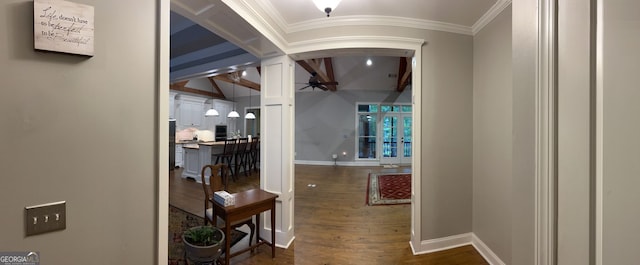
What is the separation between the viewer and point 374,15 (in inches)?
96.5

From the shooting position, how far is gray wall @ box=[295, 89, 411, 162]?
846 centimetres

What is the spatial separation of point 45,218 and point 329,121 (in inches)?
313

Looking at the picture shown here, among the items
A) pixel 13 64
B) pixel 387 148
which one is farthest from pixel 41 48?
pixel 387 148

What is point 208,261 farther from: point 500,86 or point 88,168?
point 500,86

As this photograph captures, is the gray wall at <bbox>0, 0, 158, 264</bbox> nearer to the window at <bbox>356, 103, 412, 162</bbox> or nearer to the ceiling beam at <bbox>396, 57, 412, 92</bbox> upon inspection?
the ceiling beam at <bbox>396, 57, 412, 92</bbox>

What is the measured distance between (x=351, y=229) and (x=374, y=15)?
2.65m

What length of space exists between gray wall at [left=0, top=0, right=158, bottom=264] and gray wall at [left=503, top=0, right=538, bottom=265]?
1511mm

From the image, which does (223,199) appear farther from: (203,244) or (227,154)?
(227,154)

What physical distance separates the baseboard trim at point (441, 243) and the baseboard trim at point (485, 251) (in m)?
0.06

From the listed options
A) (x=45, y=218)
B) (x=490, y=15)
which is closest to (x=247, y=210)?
(x=45, y=218)

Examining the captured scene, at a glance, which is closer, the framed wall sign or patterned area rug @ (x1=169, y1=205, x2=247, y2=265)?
the framed wall sign

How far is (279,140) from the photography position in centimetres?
264

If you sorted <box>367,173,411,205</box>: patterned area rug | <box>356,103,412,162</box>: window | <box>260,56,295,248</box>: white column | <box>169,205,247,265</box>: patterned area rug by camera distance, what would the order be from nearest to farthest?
<box>169,205,247,265</box>: patterned area rug → <box>260,56,295,248</box>: white column → <box>367,173,411,205</box>: patterned area rug → <box>356,103,412,162</box>: window

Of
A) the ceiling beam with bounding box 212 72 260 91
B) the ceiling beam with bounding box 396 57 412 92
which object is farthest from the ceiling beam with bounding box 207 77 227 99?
the ceiling beam with bounding box 396 57 412 92
